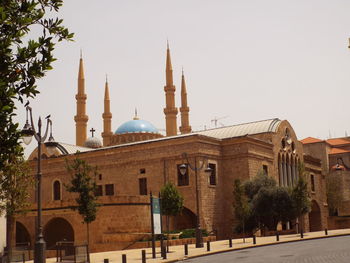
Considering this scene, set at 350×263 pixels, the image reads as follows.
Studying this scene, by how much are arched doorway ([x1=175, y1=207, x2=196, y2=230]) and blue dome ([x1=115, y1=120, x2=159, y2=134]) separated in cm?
2042

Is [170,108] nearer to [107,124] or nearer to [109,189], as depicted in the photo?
[107,124]

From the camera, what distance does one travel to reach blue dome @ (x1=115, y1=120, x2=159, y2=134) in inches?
2279

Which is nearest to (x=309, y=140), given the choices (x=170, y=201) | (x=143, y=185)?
(x=143, y=185)

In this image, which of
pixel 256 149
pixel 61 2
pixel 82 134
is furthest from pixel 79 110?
pixel 61 2

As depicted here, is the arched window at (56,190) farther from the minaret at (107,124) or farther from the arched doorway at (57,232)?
the minaret at (107,124)

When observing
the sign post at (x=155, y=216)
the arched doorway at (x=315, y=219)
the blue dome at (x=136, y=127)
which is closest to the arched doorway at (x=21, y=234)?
the sign post at (x=155, y=216)

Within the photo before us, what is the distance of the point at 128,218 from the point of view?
32938 millimetres

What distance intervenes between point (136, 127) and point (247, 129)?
1794 centimetres

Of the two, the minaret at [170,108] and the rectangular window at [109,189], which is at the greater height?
the minaret at [170,108]

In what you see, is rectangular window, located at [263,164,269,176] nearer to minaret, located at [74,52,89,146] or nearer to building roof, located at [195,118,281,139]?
building roof, located at [195,118,281,139]

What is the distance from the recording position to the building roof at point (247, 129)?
42.9m

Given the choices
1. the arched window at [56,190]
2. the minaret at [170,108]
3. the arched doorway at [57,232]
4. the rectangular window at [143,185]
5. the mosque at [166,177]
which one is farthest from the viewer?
the minaret at [170,108]

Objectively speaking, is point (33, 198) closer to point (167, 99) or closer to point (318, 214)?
point (167, 99)

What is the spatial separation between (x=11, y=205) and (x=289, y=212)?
19501mm
